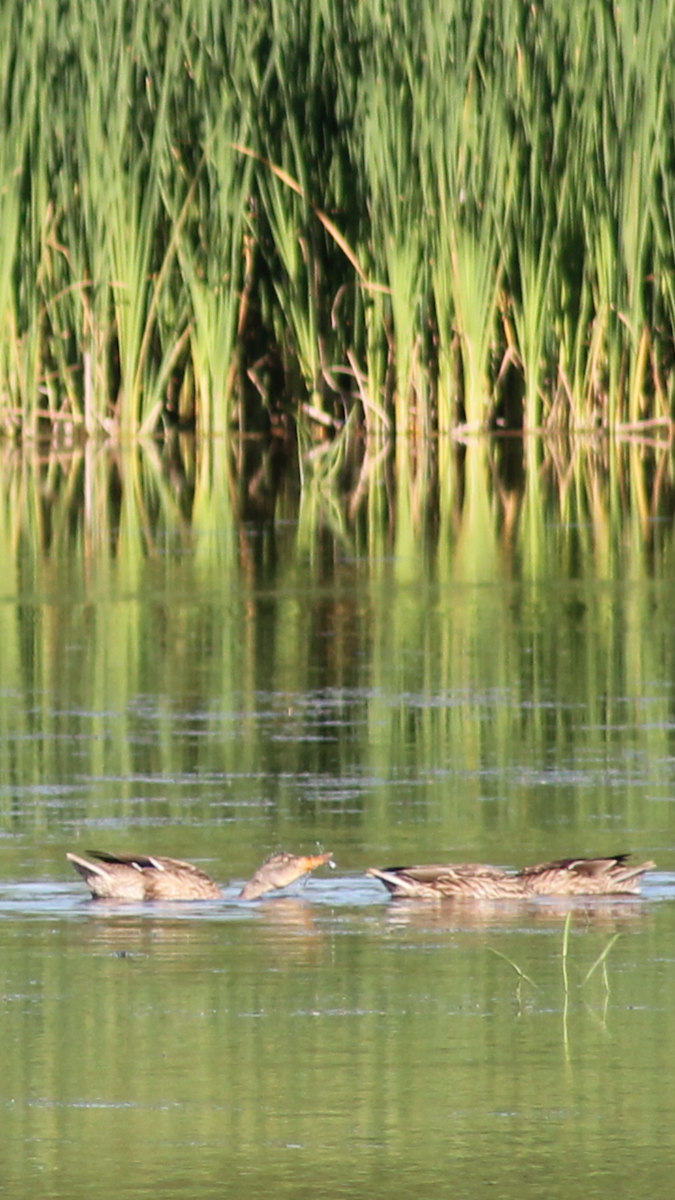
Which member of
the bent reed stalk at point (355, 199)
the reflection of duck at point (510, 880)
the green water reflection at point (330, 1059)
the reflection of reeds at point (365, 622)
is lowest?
the green water reflection at point (330, 1059)

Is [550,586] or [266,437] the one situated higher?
[266,437]

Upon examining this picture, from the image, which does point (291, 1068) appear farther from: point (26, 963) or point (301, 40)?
point (301, 40)

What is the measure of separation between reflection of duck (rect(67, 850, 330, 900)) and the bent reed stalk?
9.32 metres

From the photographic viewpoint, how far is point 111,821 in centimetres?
480

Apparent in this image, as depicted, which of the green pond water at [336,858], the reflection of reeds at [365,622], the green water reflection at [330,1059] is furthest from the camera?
the reflection of reeds at [365,622]

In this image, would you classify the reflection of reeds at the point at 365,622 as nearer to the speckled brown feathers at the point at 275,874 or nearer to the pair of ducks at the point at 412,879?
the pair of ducks at the point at 412,879

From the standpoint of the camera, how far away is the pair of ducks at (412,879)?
4.17m

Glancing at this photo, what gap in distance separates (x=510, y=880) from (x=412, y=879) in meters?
0.17

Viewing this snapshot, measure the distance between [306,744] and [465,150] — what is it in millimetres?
8126

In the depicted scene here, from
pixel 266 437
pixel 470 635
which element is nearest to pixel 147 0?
pixel 266 437

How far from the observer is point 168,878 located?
4172 mm

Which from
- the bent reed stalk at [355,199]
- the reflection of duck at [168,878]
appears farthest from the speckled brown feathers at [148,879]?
the bent reed stalk at [355,199]

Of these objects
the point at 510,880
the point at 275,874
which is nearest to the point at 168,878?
the point at 275,874

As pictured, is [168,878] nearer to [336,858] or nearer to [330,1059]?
[336,858]
